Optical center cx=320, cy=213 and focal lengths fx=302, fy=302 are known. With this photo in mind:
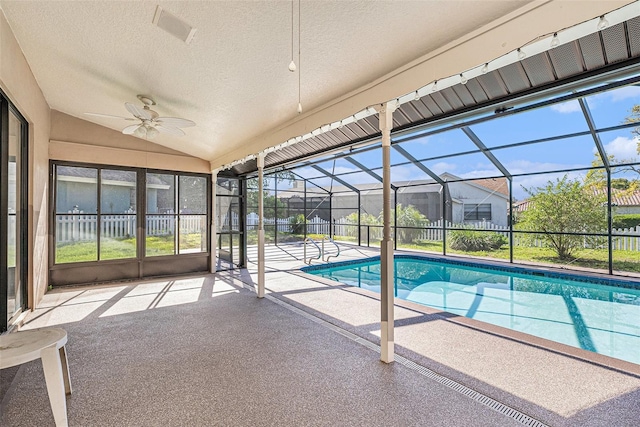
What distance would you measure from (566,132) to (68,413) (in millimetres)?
7881

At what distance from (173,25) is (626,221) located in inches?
384

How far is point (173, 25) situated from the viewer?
2.53m

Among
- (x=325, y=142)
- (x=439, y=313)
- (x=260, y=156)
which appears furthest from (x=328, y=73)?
(x=439, y=313)

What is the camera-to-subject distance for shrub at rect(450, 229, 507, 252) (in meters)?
9.23

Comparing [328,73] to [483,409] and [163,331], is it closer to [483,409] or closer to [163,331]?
[483,409]

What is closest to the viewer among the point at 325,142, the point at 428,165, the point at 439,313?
the point at 439,313

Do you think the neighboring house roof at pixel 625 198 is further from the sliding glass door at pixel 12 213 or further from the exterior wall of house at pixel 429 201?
the sliding glass door at pixel 12 213

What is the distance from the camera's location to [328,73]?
2955mm

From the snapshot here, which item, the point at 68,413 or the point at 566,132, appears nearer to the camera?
the point at 68,413

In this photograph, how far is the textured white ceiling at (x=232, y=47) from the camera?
2.16 m

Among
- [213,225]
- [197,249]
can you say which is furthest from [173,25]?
[197,249]

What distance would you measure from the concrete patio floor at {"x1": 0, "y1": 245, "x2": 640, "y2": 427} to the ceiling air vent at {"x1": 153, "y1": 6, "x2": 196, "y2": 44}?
297 centimetres

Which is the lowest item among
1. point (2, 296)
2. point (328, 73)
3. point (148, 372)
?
point (148, 372)

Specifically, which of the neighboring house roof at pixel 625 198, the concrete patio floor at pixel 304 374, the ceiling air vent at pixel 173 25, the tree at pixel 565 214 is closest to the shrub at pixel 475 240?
the tree at pixel 565 214
